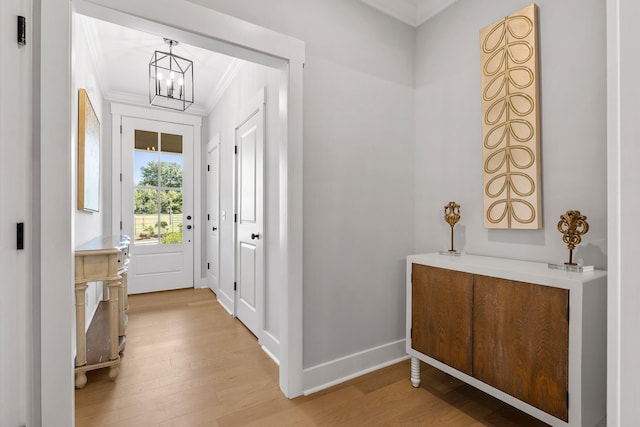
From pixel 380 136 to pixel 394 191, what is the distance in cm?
43

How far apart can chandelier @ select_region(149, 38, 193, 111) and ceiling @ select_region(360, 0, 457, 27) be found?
1.72 m

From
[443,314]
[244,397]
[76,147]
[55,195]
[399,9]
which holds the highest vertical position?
[399,9]

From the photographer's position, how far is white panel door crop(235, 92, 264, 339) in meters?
2.67

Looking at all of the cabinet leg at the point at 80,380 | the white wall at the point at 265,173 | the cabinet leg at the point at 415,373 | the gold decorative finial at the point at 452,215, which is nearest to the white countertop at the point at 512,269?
the gold decorative finial at the point at 452,215

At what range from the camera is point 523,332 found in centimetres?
145

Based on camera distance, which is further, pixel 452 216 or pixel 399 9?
pixel 399 9

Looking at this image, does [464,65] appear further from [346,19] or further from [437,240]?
[437,240]

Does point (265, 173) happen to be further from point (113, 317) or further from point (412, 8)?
point (412, 8)

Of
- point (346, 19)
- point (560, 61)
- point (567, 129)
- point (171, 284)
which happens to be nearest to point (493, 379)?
point (567, 129)

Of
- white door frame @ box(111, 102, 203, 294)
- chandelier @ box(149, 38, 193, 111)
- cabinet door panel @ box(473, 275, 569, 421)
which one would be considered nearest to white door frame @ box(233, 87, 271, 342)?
chandelier @ box(149, 38, 193, 111)

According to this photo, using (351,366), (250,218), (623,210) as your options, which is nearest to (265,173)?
(250,218)

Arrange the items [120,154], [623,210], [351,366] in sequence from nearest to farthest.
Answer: [623,210], [351,366], [120,154]

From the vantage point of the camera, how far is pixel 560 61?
167 centimetres

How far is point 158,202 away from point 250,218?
7.05ft
